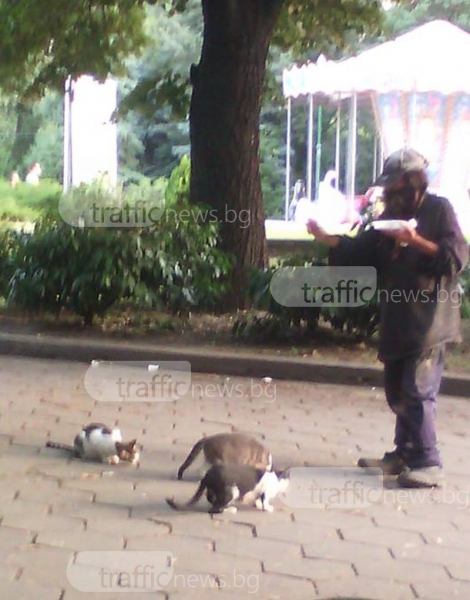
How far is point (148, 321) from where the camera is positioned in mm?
9945

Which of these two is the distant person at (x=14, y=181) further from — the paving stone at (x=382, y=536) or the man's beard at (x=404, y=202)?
the paving stone at (x=382, y=536)

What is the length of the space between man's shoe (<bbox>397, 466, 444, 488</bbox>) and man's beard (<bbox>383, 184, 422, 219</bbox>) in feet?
4.64

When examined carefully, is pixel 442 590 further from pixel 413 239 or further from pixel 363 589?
pixel 413 239

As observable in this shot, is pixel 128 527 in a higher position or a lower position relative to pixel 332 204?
lower

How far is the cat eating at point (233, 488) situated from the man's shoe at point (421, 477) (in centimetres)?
81

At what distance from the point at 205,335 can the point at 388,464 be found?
13.8ft

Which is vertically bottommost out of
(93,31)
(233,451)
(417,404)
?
(233,451)

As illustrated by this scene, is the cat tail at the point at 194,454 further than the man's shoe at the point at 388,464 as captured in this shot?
No

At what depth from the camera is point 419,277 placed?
5.19 metres

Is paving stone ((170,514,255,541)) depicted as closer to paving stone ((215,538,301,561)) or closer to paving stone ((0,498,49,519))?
paving stone ((215,538,301,561))

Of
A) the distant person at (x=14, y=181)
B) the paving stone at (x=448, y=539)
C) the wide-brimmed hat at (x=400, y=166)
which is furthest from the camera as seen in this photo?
the distant person at (x=14, y=181)

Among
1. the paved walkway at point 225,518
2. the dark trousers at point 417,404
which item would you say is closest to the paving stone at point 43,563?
the paved walkway at point 225,518

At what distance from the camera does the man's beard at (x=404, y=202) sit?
5223mm

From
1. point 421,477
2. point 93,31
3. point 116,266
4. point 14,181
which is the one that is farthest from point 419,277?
point 14,181
